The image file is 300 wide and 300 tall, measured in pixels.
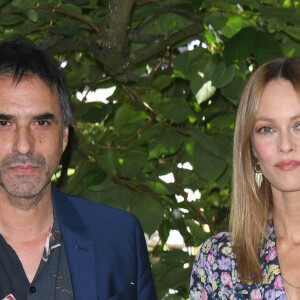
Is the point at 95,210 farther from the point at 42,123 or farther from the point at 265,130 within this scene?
the point at 265,130

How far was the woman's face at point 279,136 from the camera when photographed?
4.31m

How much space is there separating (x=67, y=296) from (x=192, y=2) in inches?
55.1

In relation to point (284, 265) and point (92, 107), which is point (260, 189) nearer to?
point (284, 265)

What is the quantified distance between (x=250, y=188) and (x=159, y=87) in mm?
811

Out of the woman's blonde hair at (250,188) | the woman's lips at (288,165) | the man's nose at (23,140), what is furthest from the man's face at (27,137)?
the woman's lips at (288,165)

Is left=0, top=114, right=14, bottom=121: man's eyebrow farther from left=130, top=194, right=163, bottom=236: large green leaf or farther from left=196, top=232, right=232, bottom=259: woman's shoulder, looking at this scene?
left=196, top=232, right=232, bottom=259: woman's shoulder

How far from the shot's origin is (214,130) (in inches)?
205

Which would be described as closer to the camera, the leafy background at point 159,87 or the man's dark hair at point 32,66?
the man's dark hair at point 32,66

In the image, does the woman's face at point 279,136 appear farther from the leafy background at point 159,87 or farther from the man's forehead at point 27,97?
the man's forehead at point 27,97

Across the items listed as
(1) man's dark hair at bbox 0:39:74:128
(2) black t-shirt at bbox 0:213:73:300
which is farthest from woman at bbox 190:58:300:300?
(1) man's dark hair at bbox 0:39:74:128

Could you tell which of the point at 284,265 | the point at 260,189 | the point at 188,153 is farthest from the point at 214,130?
the point at 284,265

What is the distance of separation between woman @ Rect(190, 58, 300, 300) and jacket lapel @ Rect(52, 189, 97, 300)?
471 millimetres

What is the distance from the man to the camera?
440cm

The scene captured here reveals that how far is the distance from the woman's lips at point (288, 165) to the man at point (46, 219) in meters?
0.76
